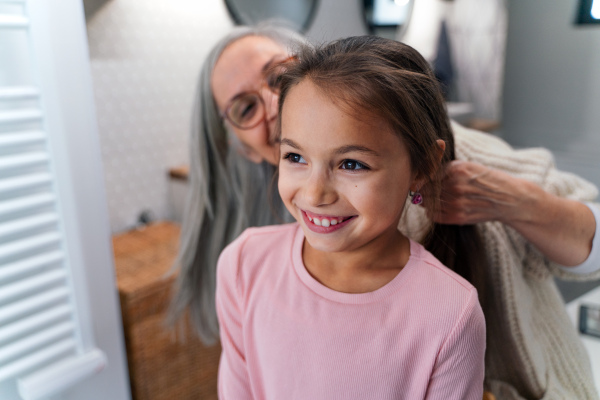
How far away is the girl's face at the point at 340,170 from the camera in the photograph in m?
0.53

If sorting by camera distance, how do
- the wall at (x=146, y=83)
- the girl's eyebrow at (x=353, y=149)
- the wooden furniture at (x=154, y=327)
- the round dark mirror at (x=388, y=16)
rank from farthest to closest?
the wooden furniture at (x=154, y=327) < the wall at (x=146, y=83) < the round dark mirror at (x=388, y=16) < the girl's eyebrow at (x=353, y=149)

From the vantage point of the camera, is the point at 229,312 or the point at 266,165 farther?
the point at 266,165

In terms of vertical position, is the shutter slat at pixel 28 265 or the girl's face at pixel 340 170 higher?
the girl's face at pixel 340 170

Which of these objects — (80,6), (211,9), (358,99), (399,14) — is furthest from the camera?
(211,9)

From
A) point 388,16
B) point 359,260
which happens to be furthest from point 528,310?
point 388,16

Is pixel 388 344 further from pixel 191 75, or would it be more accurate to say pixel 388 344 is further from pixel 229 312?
pixel 191 75

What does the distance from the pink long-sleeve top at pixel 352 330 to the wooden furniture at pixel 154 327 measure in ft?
2.30

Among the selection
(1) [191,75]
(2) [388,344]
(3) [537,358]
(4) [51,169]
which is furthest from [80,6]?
(3) [537,358]

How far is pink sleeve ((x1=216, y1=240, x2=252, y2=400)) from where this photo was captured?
2.43 ft

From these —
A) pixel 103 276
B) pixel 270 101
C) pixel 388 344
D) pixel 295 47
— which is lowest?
pixel 103 276

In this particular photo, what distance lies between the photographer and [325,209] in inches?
21.9

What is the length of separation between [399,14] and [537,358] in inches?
26.0

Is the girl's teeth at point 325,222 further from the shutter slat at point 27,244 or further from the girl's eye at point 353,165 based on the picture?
the shutter slat at point 27,244

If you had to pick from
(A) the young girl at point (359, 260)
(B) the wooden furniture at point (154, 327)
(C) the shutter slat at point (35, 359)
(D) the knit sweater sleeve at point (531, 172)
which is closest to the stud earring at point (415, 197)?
(A) the young girl at point (359, 260)
